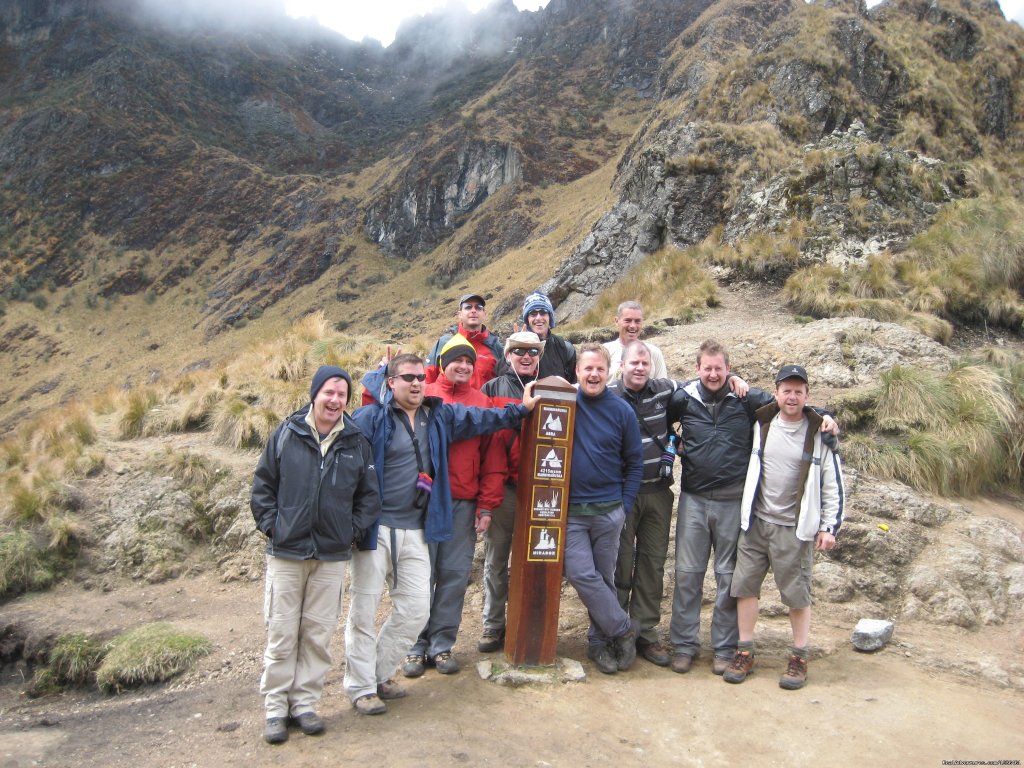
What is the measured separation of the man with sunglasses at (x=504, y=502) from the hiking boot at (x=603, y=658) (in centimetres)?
65

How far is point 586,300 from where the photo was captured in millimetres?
14930

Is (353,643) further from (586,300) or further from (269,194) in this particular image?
(269,194)

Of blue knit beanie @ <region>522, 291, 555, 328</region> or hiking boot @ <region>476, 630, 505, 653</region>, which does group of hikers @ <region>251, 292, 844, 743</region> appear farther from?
blue knit beanie @ <region>522, 291, 555, 328</region>

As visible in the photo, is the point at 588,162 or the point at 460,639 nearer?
the point at 460,639

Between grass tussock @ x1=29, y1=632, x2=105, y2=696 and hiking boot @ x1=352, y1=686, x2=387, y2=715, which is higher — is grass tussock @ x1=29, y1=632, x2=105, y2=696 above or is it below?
below

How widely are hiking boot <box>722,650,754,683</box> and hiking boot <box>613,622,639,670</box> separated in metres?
0.56

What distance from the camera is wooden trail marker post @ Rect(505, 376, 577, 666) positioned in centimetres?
432

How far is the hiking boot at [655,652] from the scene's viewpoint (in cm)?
462

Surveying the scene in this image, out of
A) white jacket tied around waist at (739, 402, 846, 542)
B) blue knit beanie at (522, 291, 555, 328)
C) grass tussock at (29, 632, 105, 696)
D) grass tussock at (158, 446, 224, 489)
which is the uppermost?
blue knit beanie at (522, 291, 555, 328)

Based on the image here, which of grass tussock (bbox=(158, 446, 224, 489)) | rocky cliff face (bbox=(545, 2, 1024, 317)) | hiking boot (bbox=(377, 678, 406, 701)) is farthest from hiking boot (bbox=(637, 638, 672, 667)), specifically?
rocky cliff face (bbox=(545, 2, 1024, 317))

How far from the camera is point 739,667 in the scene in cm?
434

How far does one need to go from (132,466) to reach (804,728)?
805 centimetres

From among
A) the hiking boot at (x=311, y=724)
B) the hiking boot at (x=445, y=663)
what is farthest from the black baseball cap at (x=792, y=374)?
the hiking boot at (x=311, y=724)

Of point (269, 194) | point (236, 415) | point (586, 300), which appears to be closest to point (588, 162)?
point (269, 194)
